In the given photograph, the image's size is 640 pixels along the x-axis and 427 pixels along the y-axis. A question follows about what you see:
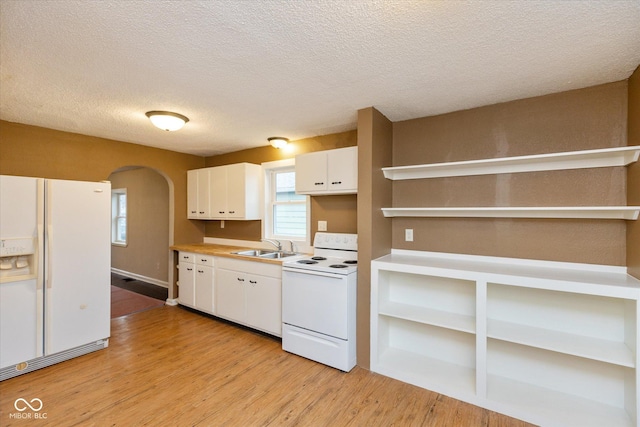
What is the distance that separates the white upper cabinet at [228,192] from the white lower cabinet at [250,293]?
0.77 meters

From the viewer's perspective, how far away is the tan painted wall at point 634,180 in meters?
1.89

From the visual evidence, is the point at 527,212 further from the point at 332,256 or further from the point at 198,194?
the point at 198,194

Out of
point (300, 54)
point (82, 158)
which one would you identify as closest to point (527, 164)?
point (300, 54)

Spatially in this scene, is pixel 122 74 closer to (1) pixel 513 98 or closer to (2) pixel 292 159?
(2) pixel 292 159

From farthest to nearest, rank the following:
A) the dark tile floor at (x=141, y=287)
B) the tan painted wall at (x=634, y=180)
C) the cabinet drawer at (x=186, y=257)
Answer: the dark tile floor at (x=141, y=287) → the cabinet drawer at (x=186, y=257) → the tan painted wall at (x=634, y=180)

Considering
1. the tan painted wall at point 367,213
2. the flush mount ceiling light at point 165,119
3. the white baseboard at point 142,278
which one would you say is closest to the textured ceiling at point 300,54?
the flush mount ceiling light at point 165,119

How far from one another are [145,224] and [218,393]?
15.0ft

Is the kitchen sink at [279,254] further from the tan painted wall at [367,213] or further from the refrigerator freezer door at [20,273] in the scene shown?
the refrigerator freezer door at [20,273]

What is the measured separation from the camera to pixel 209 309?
3.75 m

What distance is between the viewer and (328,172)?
9.96 feet

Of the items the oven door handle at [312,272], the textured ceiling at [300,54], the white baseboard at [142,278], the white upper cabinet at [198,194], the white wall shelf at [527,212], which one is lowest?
the white baseboard at [142,278]

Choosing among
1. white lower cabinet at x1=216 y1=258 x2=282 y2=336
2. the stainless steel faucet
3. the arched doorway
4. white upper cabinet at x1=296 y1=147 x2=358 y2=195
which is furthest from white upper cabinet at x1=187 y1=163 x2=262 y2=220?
the arched doorway

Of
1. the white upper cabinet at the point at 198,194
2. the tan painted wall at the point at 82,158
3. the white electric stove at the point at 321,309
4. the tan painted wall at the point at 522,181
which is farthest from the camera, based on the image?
the white upper cabinet at the point at 198,194

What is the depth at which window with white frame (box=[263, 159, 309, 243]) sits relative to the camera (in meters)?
3.79
